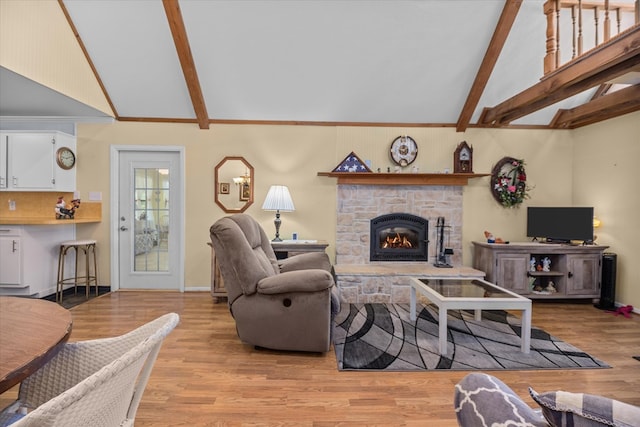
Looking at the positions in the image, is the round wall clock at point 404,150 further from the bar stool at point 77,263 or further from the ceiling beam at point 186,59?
the bar stool at point 77,263

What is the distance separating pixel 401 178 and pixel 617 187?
264 cm

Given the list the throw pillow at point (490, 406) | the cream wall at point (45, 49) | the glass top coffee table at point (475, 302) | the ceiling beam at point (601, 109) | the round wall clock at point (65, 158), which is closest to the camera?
the throw pillow at point (490, 406)

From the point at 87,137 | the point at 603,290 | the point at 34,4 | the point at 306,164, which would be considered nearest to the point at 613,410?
the point at 306,164

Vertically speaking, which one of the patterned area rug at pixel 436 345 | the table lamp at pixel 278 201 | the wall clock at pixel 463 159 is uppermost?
the wall clock at pixel 463 159

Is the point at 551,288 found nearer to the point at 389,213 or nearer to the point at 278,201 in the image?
the point at 389,213

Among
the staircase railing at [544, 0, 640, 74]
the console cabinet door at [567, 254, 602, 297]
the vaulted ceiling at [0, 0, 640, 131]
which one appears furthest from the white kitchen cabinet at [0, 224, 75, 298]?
the console cabinet door at [567, 254, 602, 297]

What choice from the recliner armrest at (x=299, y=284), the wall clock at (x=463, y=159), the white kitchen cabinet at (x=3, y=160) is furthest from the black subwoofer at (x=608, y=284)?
the white kitchen cabinet at (x=3, y=160)

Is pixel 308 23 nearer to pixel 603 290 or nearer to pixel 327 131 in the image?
pixel 327 131

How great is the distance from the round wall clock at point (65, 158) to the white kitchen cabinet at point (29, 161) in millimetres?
52

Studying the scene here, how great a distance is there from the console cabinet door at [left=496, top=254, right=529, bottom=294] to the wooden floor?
0.91 meters

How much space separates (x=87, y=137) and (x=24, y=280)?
199 cm

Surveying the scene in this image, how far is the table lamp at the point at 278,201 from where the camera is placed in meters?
4.13

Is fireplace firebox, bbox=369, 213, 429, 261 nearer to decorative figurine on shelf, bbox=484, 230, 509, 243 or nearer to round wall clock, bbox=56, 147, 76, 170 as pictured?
decorative figurine on shelf, bbox=484, 230, 509, 243

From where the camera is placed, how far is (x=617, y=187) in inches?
159
